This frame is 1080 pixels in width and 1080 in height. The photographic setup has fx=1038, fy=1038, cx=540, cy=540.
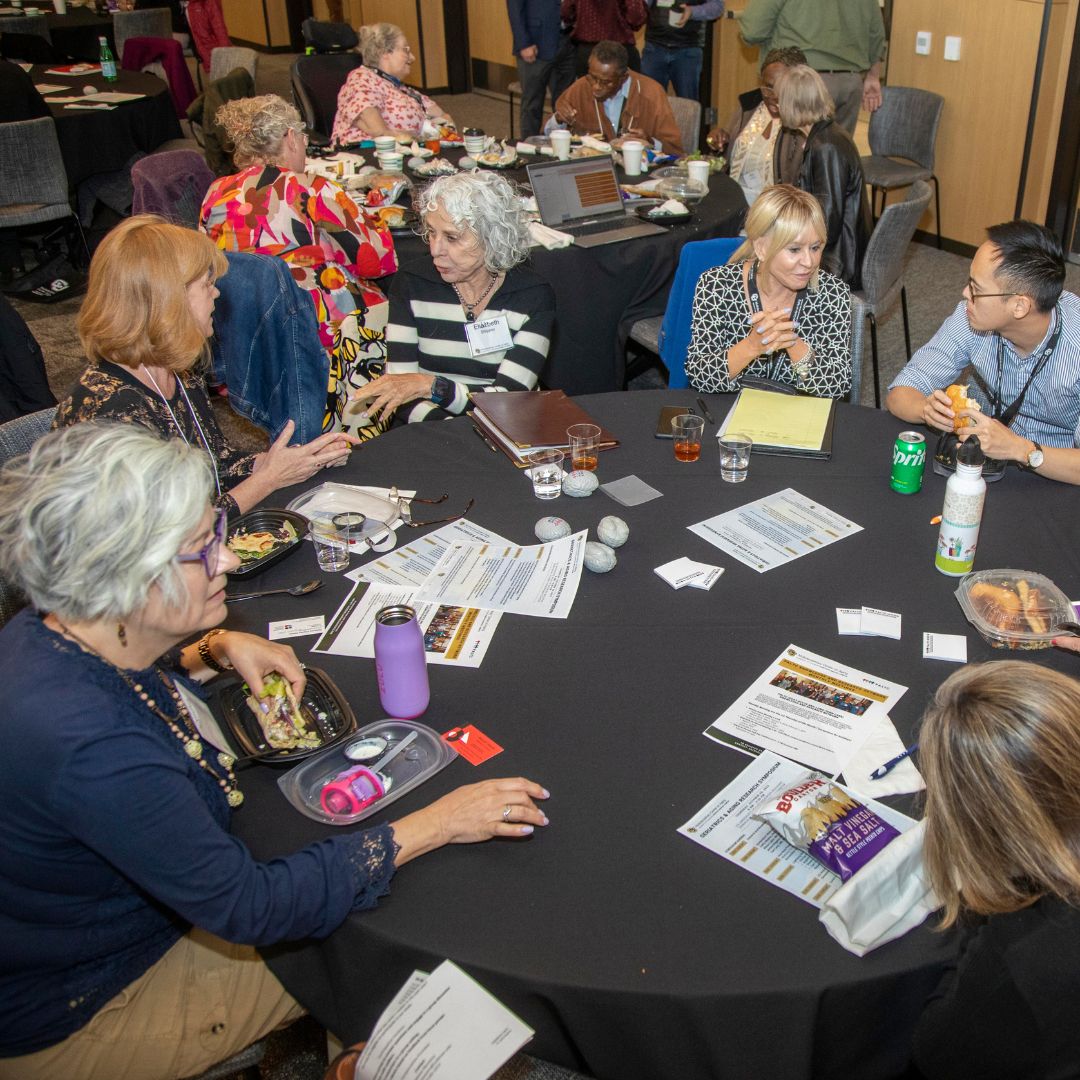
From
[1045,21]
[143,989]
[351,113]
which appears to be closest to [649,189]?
[351,113]

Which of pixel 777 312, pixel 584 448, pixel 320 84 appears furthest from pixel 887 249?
pixel 320 84

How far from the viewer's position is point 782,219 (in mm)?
2920

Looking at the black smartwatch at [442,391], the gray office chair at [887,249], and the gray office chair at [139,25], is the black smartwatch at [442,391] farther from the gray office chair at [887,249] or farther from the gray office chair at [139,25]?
the gray office chair at [139,25]

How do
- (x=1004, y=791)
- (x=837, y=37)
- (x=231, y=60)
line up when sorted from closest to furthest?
(x=1004, y=791), (x=837, y=37), (x=231, y=60)

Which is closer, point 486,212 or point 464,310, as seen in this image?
point 486,212

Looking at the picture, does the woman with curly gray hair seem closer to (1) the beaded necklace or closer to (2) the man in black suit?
(1) the beaded necklace

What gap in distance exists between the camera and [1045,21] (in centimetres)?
561

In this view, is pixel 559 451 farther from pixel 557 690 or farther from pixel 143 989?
pixel 143 989

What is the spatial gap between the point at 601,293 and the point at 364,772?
3004mm

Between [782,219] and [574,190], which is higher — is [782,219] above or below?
above

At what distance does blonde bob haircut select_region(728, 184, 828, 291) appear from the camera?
2908 mm

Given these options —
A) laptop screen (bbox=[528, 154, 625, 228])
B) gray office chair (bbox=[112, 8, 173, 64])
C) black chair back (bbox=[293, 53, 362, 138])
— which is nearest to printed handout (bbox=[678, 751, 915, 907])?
laptop screen (bbox=[528, 154, 625, 228])

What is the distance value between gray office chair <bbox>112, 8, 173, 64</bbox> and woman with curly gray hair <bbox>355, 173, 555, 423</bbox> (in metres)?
7.13

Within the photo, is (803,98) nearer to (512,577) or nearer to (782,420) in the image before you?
(782,420)
